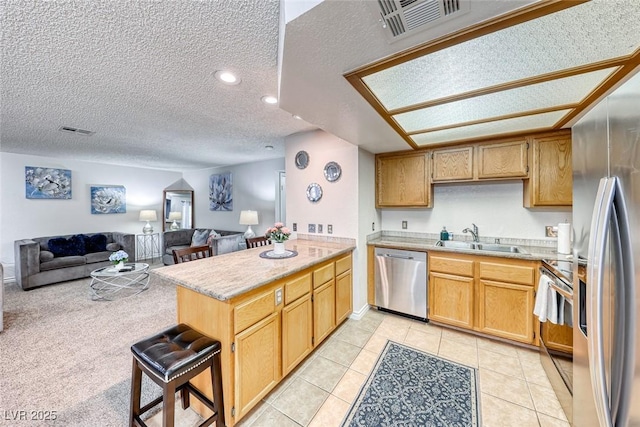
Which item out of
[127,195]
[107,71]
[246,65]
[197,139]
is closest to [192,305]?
[246,65]

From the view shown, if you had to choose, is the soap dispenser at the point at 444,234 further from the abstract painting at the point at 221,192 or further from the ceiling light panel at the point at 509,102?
the abstract painting at the point at 221,192

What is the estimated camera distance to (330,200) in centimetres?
309

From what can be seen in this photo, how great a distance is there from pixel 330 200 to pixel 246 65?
1780 millimetres

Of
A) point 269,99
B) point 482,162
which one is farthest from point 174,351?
point 482,162

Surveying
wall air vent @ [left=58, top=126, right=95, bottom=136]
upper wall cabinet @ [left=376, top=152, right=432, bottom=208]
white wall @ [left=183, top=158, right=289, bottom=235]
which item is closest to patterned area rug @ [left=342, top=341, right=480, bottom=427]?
upper wall cabinet @ [left=376, top=152, right=432, bottom=208]

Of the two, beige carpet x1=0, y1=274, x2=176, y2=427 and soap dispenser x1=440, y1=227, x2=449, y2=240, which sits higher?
soap dispenser x1=440, y1=227, x2=449, y2=240

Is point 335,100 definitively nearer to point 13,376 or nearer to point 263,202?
point 13,376

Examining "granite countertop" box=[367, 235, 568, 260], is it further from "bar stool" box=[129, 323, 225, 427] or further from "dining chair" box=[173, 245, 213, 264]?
"bar stool" box=[129, 323, 225, 427]

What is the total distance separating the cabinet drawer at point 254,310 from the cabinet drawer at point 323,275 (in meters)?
0.56

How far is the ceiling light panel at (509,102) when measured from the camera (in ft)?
4.89

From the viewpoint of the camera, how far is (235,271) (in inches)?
70.1

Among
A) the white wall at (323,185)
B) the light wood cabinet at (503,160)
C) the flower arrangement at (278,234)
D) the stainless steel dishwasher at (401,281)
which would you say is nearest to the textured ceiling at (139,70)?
the white wall at (323,185)

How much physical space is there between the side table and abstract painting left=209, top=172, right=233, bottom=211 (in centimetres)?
181

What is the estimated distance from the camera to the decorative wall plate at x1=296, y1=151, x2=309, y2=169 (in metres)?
3.28
